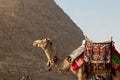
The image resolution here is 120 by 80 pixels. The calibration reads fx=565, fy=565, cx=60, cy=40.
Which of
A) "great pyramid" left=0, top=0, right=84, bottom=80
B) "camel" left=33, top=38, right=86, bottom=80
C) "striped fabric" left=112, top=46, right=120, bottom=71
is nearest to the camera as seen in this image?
"striped fabric" left=112, top=46, right=120, bottom=71

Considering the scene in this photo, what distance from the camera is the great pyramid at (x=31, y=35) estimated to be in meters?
72.1

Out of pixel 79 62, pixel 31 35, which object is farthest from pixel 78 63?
pixel 31 35

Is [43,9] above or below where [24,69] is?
above

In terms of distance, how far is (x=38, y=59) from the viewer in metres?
77.8

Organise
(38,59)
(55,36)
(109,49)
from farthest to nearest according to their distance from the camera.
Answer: (55,36)
(38,59)
(109,49)

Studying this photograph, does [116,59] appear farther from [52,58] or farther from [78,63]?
[52,58]

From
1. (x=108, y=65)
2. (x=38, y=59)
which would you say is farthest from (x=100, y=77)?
(x=38, y=59)

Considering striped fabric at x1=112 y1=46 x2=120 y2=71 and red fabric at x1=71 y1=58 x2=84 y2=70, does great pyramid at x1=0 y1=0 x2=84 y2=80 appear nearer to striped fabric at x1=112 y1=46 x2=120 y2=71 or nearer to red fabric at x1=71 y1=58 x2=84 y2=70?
red fabric at x1=71 y1=58 x2=84 y2=70

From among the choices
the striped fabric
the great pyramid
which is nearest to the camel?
the striped fabric

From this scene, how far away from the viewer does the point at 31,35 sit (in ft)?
273

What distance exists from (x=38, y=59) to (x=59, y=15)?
2029 cm

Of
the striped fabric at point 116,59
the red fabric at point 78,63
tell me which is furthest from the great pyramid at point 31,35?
the striped fabric at point 116,59

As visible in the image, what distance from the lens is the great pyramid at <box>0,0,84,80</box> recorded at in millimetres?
72125

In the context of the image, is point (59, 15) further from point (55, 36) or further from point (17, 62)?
point (17, 62)
